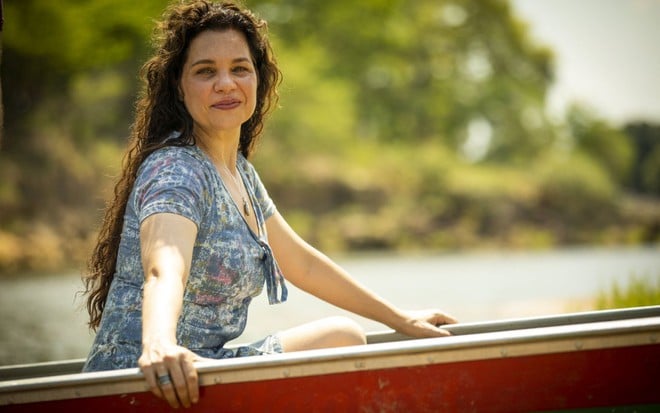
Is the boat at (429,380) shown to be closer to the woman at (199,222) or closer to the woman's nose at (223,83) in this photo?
the woman at (199,222)

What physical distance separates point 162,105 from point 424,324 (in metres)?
1.06

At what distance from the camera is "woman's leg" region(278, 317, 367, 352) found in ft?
9.01

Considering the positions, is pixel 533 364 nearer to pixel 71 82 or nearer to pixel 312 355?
pixel 312 355

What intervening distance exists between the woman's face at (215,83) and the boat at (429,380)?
2.67 feet

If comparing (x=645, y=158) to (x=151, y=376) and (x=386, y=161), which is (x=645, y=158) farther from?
(x=151, y=376)

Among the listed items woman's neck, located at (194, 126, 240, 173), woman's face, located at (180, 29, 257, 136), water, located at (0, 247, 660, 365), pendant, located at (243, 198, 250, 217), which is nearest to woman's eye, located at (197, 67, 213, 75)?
woman's face, located at (180, 29, 257, 136)

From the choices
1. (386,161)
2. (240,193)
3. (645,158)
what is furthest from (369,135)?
(240,193)

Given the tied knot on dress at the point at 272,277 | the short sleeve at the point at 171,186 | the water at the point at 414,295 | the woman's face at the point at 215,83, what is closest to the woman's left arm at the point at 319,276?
the tied knot on dress at the point at 272,277

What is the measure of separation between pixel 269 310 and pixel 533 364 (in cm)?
824

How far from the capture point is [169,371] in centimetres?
208

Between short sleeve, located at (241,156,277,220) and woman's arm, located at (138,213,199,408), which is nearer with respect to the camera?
woman's arm, located at (138,213,199,408)

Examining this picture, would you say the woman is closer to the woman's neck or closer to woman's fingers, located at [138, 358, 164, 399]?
the woman's neck

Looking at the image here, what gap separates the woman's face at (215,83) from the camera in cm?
269

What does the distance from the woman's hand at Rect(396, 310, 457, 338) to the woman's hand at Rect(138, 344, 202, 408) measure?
1036mm
